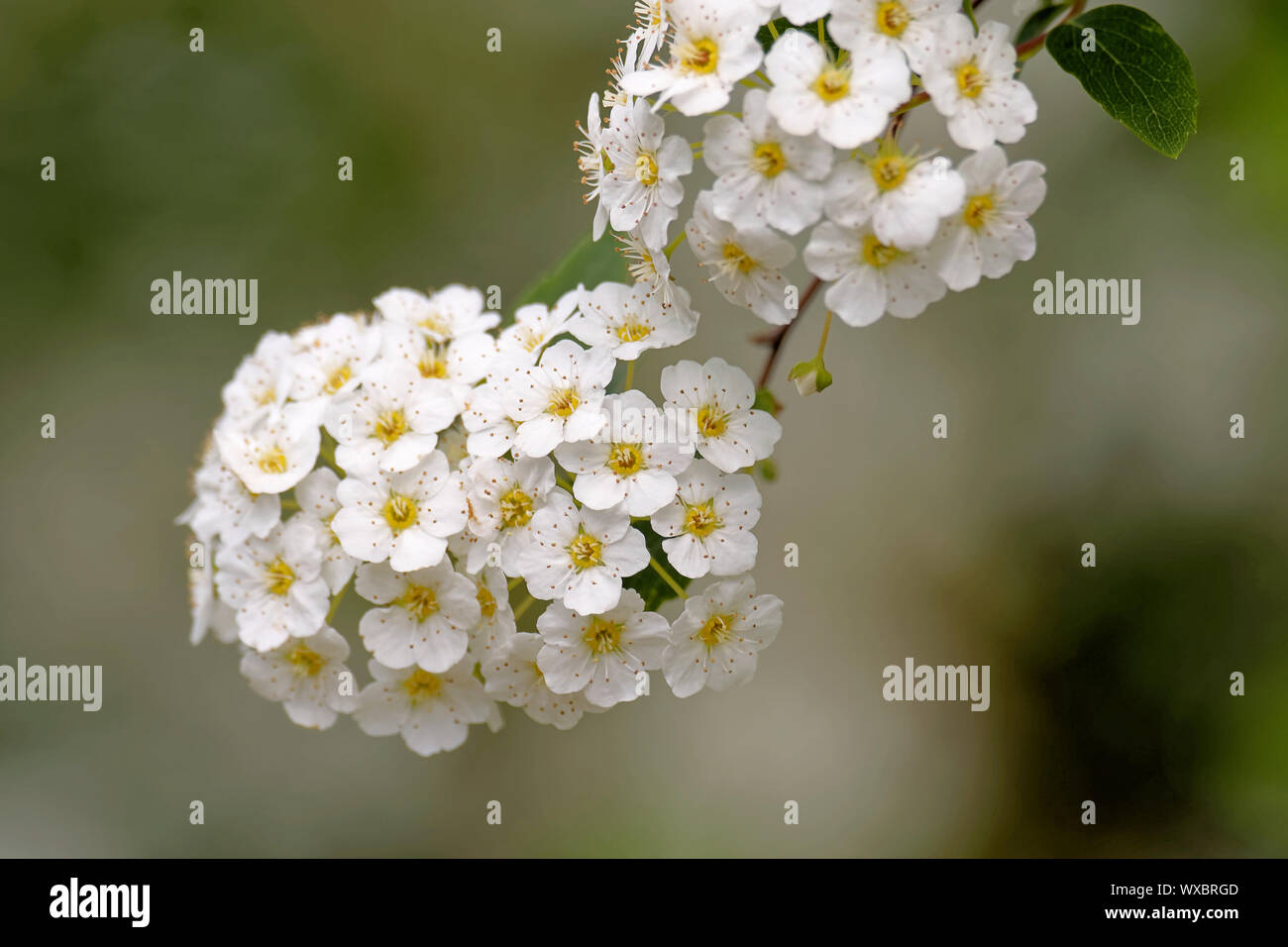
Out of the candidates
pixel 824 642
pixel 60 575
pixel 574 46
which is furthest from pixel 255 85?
pixel 824 642

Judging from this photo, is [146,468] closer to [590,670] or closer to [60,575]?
[60,575]

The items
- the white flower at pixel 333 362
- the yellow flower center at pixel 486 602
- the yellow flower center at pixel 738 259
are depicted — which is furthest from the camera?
the white flower at pixel 333 362

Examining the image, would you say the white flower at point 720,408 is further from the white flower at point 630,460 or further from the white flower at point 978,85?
the white flower at point 978,85

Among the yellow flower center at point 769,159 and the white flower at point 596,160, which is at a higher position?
the white flower at point 596,160

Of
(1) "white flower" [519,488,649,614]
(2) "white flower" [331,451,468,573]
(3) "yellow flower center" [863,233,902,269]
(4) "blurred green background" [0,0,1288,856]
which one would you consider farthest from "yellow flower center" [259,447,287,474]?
(4) "blurred green background" [0,0,1288,856]

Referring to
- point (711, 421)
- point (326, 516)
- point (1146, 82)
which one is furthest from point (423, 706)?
point (1146, 82)

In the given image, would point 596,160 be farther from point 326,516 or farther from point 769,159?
point 326,516

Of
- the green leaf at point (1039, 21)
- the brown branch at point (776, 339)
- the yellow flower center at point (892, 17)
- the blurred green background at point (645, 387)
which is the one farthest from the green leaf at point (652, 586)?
the blurred green background at point (645, 387)

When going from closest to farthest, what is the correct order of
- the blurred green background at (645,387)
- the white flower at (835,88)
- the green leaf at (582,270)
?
the white flower at (835,88), the green leaf at (582,270), the blurred green background at (645,387)
